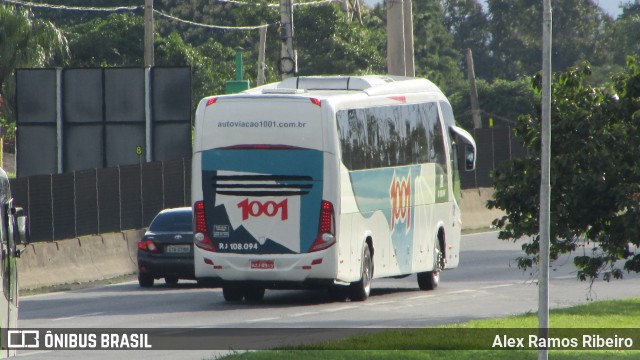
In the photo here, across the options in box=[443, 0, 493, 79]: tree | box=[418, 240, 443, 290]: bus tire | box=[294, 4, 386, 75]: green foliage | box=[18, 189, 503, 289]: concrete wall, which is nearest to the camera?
box=[418, 240, 443, 290]: bus tire

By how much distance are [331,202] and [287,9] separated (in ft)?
48.2

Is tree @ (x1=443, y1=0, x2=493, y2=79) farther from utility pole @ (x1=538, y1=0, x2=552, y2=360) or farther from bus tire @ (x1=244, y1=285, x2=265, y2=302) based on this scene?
utility pole @ (x1=538, y1=0, x2=552, y2=360)

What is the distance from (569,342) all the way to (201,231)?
785 centimetres

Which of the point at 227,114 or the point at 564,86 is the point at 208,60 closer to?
the point at 227,114

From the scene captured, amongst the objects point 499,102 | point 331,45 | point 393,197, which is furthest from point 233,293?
point 499,102

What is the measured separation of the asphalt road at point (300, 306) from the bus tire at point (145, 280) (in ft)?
0.42

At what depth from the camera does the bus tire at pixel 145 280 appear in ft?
85.5

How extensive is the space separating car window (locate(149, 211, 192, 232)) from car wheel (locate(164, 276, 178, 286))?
34.2 inches

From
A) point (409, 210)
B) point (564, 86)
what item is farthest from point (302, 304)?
point (564, 86)

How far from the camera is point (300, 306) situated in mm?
22031

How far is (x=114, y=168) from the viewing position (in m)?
30.5

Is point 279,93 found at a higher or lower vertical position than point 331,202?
higher

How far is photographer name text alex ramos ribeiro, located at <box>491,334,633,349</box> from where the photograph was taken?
49.4ft

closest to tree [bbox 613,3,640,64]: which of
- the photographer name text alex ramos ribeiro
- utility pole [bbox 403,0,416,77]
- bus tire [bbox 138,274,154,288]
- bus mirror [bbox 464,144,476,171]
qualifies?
utility pole [bbox 403,0,416,77]
